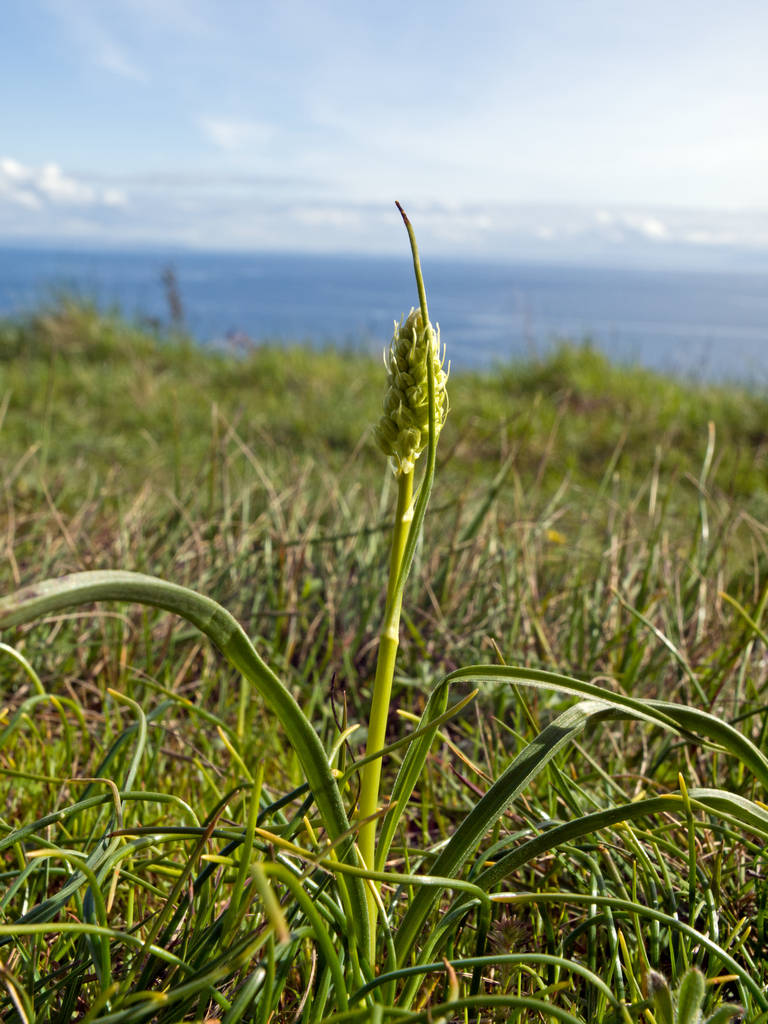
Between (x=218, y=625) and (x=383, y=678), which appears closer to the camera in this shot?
(x=218, y=625)

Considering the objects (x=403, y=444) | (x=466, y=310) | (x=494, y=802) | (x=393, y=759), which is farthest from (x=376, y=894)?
(x=466, y=310)

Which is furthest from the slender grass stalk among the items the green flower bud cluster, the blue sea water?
the blue sea water

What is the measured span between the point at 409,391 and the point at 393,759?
1.22 meters

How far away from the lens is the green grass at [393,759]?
83cm

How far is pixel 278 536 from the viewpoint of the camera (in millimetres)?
2377

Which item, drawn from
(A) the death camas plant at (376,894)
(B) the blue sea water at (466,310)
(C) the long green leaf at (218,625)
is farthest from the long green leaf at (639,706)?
(B) the blue sea water at (466,310)

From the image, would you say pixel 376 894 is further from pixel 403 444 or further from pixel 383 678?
pixel 403 444

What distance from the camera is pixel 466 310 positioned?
45.2m

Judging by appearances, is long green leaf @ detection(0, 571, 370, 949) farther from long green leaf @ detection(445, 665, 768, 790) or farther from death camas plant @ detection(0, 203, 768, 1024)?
long green leaf @ detection(445, 665, 768, 790)

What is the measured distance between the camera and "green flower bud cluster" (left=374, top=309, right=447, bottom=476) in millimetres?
763

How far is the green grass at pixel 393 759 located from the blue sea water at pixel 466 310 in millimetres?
755

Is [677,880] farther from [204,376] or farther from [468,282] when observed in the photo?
[468,282]

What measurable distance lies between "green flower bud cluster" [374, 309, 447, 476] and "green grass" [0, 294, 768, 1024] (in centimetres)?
25

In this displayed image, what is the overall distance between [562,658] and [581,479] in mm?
3347
